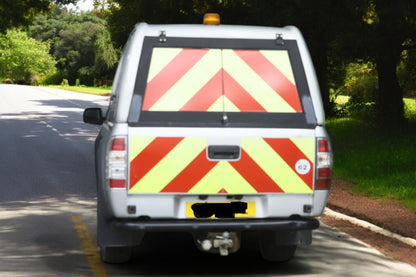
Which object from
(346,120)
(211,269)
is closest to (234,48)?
(211,269)

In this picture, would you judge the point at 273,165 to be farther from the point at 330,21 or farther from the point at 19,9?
the point at 19,9

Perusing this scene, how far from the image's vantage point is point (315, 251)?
29.1ft

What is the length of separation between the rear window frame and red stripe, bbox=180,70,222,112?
0.05 meters

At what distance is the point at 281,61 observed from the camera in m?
7.23

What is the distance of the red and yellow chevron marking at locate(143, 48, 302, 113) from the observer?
22.9ft

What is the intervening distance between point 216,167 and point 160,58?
3.45 ft

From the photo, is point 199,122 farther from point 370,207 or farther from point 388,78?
point 388,78

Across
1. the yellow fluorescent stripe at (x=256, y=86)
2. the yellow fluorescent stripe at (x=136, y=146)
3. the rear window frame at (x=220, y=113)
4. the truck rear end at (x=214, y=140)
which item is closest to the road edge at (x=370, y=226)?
the truck rear end at (x=214, y=140)

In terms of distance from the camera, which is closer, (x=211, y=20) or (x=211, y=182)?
(x=211, y=182)

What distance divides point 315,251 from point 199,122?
264 cm

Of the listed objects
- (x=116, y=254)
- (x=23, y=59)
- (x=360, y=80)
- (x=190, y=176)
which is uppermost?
(x=23, y=59)

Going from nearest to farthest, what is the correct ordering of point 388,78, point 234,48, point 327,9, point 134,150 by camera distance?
point 134,150, point 234,48, point 327,9, point 388,78

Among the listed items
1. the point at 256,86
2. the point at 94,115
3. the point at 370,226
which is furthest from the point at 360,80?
the point at 256,86

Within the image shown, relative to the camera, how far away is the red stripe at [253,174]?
6.90 m
